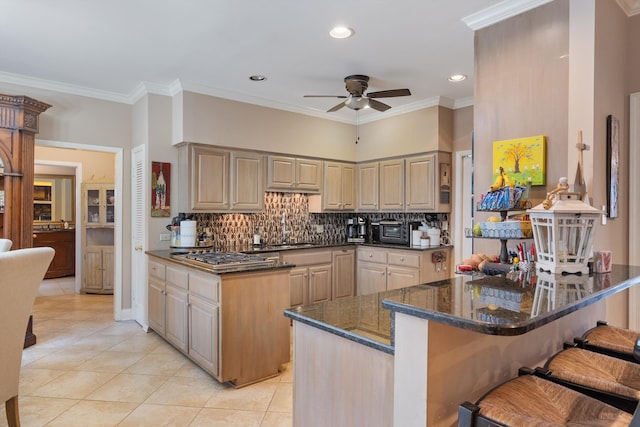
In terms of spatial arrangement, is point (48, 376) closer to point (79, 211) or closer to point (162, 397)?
point (162, 397)

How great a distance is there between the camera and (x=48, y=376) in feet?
10.7

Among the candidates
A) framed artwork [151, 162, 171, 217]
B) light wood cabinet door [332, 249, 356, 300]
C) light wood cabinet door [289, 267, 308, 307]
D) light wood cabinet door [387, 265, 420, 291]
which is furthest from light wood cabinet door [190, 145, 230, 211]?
light wood cabinet door [387, 265, 420, 291]

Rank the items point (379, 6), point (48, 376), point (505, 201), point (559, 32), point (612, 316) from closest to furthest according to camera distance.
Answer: point (505, 201) → point (559, 32) → point (612, 316) → point (379, 6) → point (48, 376)

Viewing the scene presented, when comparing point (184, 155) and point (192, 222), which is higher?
point (184, 155)

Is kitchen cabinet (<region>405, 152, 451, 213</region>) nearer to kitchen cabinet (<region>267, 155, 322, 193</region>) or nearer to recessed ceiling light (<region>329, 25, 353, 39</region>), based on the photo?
kitchen cabinet (<region>267, 155, 322, 193</region>)

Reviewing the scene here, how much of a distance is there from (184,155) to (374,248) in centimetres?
262

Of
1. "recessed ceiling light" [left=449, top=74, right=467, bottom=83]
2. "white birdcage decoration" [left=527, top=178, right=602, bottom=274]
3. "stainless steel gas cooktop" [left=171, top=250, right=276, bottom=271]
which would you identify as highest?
"recessed ceiling light" [left=449, top=74, right=467, bottom=83]

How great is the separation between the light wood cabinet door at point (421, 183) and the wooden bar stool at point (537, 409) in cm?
374

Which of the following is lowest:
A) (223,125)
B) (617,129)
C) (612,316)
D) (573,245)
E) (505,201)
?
(612,316)

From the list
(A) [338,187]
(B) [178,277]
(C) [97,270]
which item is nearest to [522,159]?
(B) [178,277]

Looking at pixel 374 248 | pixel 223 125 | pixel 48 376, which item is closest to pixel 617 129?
pixel 374 248

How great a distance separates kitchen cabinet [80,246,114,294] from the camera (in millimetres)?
6590

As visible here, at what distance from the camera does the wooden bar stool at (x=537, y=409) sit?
1.15 metres

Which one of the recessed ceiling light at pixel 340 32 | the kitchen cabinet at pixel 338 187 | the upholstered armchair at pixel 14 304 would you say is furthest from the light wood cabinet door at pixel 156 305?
the recessed ceiling light at pixel 340 32
